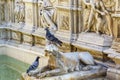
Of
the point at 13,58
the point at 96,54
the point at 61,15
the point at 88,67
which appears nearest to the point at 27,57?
the point at 13,58

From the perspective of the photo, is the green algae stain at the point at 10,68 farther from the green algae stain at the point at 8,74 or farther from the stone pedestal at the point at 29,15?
the stone pedestal at the point at 29,15

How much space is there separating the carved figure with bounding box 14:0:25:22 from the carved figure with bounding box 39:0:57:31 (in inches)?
47.0

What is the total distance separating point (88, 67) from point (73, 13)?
2.16 metres

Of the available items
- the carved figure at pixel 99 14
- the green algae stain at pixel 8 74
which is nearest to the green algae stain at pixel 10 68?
the green algae stain at pixel 8 74

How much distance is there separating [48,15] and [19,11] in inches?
66.4

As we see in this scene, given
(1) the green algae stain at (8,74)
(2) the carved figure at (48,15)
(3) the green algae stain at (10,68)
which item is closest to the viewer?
(1) the green algae stain at (8,74)

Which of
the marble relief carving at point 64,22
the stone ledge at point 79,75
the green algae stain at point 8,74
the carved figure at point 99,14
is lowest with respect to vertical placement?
the green algae stain at point 8,74

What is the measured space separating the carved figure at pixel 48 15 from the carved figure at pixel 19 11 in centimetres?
119

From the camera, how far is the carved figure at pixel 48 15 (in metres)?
9.94

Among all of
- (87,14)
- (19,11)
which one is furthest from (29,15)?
(87,14)

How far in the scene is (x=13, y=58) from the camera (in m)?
11.5

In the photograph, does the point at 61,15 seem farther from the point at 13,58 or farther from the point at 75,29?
the point at 13,58

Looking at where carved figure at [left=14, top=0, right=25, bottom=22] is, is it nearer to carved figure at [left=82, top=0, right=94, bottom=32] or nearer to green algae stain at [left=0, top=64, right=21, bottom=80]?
green algae stain at [left=0, top=64, right=21, bottom=80]

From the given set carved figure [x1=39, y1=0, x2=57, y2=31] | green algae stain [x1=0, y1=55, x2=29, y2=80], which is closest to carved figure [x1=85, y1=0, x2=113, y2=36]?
carved figure [x1=39, y1=0, x2=57, y2=31]
